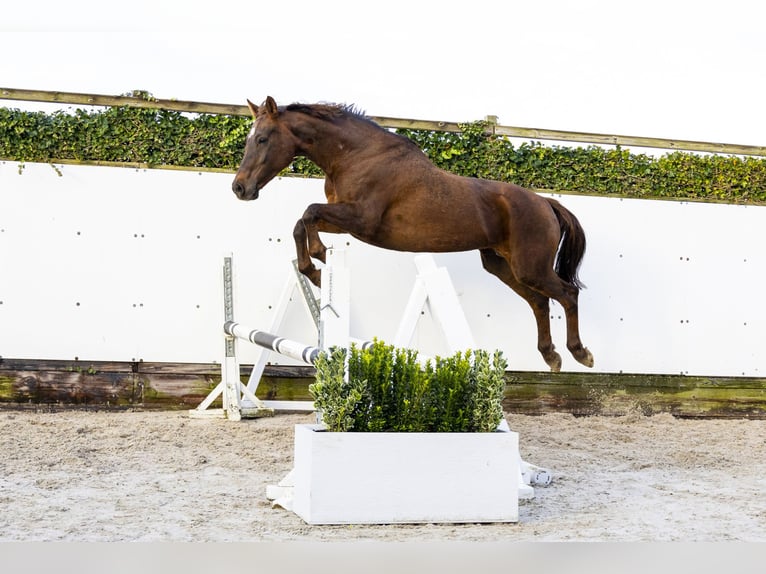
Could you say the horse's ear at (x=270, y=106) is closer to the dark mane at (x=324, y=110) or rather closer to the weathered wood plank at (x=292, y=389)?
the dark mane at (x=324, y=110)

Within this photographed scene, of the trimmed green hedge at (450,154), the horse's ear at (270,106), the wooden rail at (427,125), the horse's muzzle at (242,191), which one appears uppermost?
the wooden rail at (427,125)

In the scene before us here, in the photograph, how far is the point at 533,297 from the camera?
4746 mm

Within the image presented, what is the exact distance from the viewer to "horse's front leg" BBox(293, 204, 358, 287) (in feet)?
11.8

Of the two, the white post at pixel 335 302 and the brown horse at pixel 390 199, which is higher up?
the brown horse at pixel 390 199

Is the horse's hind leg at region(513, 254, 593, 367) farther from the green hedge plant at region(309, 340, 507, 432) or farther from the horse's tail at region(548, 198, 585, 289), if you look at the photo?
the green hedge plant at region(309, 340, 507, 432)

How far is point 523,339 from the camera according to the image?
5812 millimetres

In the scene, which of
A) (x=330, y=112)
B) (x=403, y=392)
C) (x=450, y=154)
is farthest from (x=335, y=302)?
(x=450, y=154)

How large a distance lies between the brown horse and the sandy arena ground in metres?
0.89

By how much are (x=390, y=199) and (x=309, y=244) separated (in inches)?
21.3

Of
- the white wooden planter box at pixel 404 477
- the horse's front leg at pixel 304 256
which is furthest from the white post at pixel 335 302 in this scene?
the horse's front leg at pixel 304 256

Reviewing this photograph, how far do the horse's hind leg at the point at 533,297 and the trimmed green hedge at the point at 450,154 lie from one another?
4.03 ft

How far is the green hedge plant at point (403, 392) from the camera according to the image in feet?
9.75

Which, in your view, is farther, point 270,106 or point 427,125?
point 427,125

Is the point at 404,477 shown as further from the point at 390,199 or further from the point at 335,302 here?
the point at 390,199
